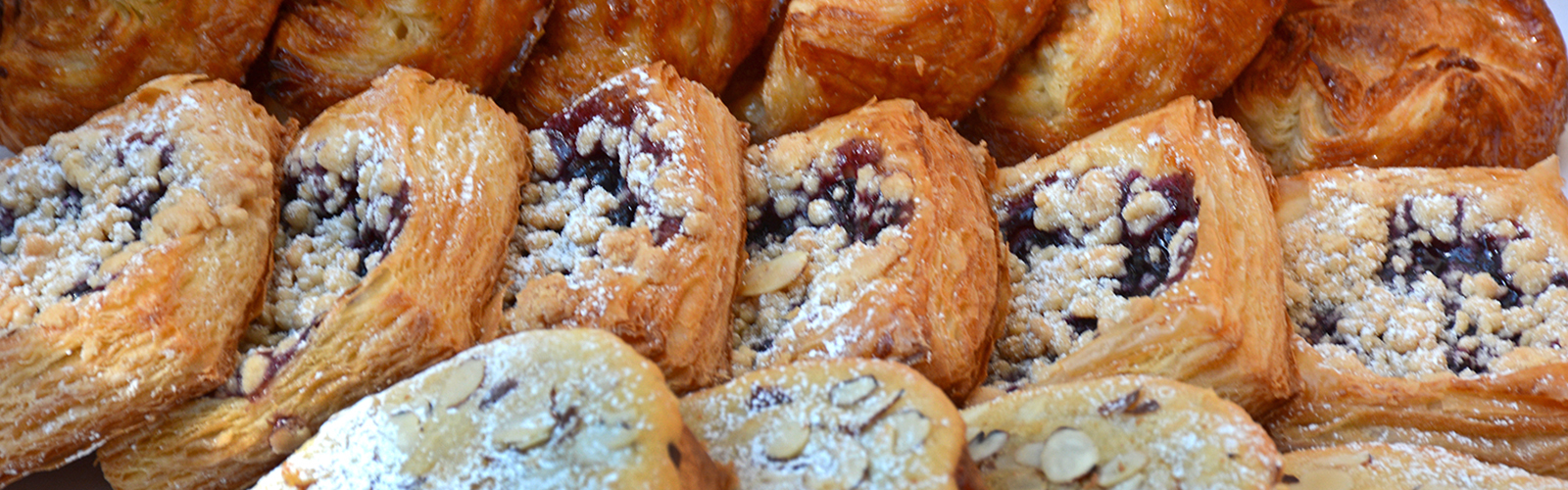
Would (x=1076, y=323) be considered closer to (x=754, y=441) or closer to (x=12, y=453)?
(x=754, y=441)

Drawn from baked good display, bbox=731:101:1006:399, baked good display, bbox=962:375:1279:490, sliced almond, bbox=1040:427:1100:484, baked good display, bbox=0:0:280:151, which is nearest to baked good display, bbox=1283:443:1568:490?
baked good display, bbox=962:375:1279:490

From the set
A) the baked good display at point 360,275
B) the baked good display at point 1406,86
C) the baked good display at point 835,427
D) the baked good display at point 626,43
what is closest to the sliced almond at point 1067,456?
the baked good display at point 835,427

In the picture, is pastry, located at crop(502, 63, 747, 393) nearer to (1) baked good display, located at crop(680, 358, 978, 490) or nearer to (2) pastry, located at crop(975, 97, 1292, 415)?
(1) baked good display, located at crop(680, 358, 978, 490)

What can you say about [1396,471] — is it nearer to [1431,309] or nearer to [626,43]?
[1431,309]

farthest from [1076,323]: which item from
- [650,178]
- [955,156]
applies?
[650,178]

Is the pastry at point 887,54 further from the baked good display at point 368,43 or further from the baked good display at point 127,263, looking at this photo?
the baked good display at point 127,263

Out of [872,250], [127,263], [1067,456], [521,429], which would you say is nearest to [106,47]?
[127,263]
